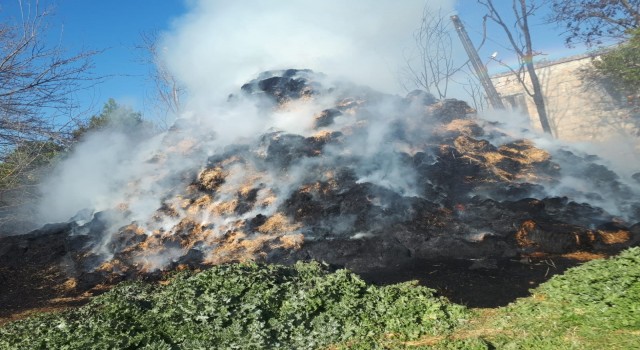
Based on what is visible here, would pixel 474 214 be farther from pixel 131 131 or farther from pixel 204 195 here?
pixel 131 131

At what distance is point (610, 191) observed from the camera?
30.2ft

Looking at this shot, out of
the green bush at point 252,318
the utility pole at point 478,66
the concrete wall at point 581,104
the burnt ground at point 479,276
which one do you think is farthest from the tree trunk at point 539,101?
the green bush at point 252,318

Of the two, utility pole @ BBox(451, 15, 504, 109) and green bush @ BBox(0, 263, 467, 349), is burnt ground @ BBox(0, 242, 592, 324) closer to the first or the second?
green bush @ BBox(0, 263, 467, 349)

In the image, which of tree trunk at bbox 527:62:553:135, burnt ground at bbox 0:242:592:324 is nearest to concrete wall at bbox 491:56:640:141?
tree trunk at bbox 527:62:553:135

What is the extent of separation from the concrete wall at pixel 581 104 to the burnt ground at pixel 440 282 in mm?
16063

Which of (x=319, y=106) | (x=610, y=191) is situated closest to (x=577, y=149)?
(x=610, y=191)

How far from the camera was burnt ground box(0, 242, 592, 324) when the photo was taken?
566cm

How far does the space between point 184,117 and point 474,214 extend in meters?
10.6

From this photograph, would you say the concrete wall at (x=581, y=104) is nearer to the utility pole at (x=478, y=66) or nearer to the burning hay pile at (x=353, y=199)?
the utility pole at (x=478, y=66)

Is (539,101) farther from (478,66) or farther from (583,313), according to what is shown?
(583,313)

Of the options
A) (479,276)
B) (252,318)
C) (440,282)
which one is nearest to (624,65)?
(479,276)

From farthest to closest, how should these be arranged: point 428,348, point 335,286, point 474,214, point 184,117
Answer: point 184,117
point 474,214
point 335,286
point 428,348

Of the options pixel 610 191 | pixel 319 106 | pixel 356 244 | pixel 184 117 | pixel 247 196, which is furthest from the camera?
pixel 184 117

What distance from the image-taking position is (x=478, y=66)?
21.3m
